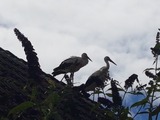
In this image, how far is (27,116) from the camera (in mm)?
3629

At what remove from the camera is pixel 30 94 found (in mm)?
4258

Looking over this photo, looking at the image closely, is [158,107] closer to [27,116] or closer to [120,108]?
[120,108]

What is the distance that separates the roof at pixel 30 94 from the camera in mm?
2902

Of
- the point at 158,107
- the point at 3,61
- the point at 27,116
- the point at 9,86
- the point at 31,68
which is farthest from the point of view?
the point at 3,61

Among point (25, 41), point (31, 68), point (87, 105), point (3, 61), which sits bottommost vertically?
point (31, 68)

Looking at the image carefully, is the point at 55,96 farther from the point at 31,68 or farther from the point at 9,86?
the point at 9,86

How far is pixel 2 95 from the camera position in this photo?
370cm

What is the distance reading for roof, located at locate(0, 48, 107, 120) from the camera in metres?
2.90

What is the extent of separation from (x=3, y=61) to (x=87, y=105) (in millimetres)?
1309

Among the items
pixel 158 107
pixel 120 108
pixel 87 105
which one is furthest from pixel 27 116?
pixel 87 105

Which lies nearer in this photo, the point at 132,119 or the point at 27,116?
the point at 132,119

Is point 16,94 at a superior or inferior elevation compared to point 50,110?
superior

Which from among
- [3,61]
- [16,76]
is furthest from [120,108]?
[3,61]

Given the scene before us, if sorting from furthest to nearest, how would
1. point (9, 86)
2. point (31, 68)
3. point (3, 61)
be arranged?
point (3, 61), point (9, 86), point (31, 68)
